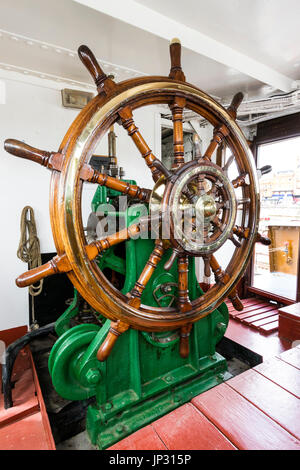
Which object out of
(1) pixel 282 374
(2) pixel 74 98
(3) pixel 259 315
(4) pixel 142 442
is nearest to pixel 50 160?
(4) pixel 142 442

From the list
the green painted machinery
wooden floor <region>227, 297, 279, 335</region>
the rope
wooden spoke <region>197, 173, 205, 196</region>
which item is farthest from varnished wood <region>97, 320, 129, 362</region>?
wooden floor <region>227, 297, 279, 335</region>

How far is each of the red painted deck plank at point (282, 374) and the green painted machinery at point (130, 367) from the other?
1.70 ft

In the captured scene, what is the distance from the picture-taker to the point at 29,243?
7.86ft

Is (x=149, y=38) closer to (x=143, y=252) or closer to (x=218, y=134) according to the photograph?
(x=218, y=134)

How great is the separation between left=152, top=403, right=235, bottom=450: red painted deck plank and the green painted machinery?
19.3 inches

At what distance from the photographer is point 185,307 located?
1.30m

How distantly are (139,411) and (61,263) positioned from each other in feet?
3.06

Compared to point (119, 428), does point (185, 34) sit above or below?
above

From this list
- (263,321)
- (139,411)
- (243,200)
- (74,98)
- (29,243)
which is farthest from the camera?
(263,321)

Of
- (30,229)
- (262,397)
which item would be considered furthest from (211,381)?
(30,229)

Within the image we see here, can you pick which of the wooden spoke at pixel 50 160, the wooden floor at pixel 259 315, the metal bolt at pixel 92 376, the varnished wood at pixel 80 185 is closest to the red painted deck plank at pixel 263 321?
the wooden floor at pixel 259 315

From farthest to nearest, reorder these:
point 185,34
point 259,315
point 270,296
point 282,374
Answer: point 270,296, point 259,315, point 185,34, point 282,374
